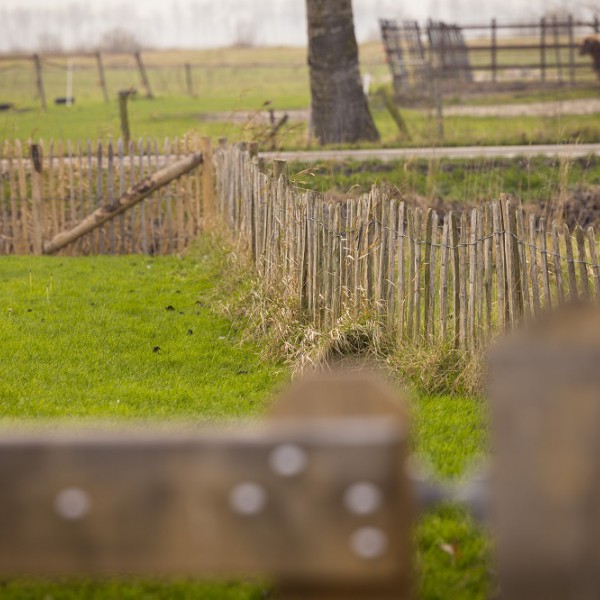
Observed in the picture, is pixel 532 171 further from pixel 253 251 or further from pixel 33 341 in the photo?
pixel 33 341

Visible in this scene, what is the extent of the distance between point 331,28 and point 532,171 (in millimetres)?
6392

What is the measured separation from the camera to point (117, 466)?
1689 millimetres

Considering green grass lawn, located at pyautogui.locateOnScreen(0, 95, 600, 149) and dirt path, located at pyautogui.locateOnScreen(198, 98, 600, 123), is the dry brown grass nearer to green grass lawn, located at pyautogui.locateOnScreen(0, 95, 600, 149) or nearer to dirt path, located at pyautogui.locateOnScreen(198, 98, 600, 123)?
green grass lawn, located at pyautogui.locateOnScreen(0, 95, 600, 149)

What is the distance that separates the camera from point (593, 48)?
1192 inches

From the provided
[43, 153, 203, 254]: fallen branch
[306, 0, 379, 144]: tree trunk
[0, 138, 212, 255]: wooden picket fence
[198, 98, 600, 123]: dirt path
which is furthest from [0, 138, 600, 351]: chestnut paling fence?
[198, 98, 600, 123]: dirt path

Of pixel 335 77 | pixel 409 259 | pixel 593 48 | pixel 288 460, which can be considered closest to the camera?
pixel 288 460

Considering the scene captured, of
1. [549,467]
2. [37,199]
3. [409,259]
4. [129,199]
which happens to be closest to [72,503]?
[549,467]

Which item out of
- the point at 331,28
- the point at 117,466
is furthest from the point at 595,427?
the point at 331,28

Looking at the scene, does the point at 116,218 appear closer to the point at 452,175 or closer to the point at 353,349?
the point at 452,175

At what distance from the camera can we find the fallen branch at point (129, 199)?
1193 cm

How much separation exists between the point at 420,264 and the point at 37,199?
7232 mm

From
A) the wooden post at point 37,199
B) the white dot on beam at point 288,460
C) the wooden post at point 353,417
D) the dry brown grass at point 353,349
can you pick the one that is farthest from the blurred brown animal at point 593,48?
the white dot on beam at point 288,460

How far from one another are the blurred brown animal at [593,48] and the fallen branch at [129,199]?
817 inches

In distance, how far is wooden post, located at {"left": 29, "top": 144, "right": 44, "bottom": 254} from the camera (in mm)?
12219
